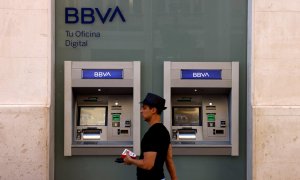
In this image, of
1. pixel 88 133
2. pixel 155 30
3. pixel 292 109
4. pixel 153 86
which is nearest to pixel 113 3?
pixel 155 30

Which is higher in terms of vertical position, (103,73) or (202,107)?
(103,73)

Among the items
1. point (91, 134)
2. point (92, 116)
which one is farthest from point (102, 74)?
point (91, 134)

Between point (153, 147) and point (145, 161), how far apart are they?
0.15 meters

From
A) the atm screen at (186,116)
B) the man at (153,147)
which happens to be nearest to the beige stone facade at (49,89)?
the atm screen at (186,116)

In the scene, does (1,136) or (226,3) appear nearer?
(1,136)

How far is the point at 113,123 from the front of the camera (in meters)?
7.29

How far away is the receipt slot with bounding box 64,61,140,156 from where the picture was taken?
7137 mm

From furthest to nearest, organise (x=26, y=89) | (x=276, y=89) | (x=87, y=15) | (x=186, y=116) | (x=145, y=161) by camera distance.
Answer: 1. (x=186, y=116)
2. (x=87, y=15)
3. (x=276, y=89)
4. (x=26, y=89)
5. (x=145, y=161)

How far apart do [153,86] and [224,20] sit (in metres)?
1.29

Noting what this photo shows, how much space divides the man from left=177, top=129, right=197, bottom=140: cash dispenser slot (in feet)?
6.91

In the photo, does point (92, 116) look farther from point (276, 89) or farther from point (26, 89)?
point (276, 89)

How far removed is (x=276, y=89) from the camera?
7.14 meters

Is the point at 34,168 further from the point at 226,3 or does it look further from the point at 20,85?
the point at 226,3

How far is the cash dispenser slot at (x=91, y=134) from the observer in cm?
727
